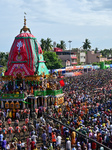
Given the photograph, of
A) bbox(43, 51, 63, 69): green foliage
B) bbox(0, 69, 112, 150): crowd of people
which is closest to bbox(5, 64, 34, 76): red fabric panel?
bbox(0, 69, 112, 150): crowd of people

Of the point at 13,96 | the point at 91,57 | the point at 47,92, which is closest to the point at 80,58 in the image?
the point at 91,57

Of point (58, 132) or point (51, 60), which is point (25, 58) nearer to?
point (58, 132)

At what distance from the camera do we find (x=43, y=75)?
2720 cm

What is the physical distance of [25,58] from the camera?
86.9ft

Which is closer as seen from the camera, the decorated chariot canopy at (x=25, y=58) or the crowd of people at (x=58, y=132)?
the crowd of people at (x=58, y=132)

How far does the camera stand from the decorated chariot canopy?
26.4 metres

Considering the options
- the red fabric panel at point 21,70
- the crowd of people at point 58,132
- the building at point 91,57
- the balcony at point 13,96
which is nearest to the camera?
the crowd of people at point 58,132

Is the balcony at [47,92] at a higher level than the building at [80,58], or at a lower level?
lower

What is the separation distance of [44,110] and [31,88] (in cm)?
444

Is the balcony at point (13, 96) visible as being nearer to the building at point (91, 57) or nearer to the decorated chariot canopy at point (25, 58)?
the decorated chariot canopy at point (25, 58)

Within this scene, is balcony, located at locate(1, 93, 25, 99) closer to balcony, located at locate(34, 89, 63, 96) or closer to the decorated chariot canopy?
balcony, located at locate(34, 89, 63, 96)

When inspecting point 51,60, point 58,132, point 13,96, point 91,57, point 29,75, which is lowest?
point 58,132

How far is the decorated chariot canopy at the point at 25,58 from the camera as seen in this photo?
1040 inches

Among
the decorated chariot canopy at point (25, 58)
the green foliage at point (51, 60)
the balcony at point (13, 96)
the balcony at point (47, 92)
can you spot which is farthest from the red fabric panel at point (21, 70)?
the green foliage at point (51, 60)
